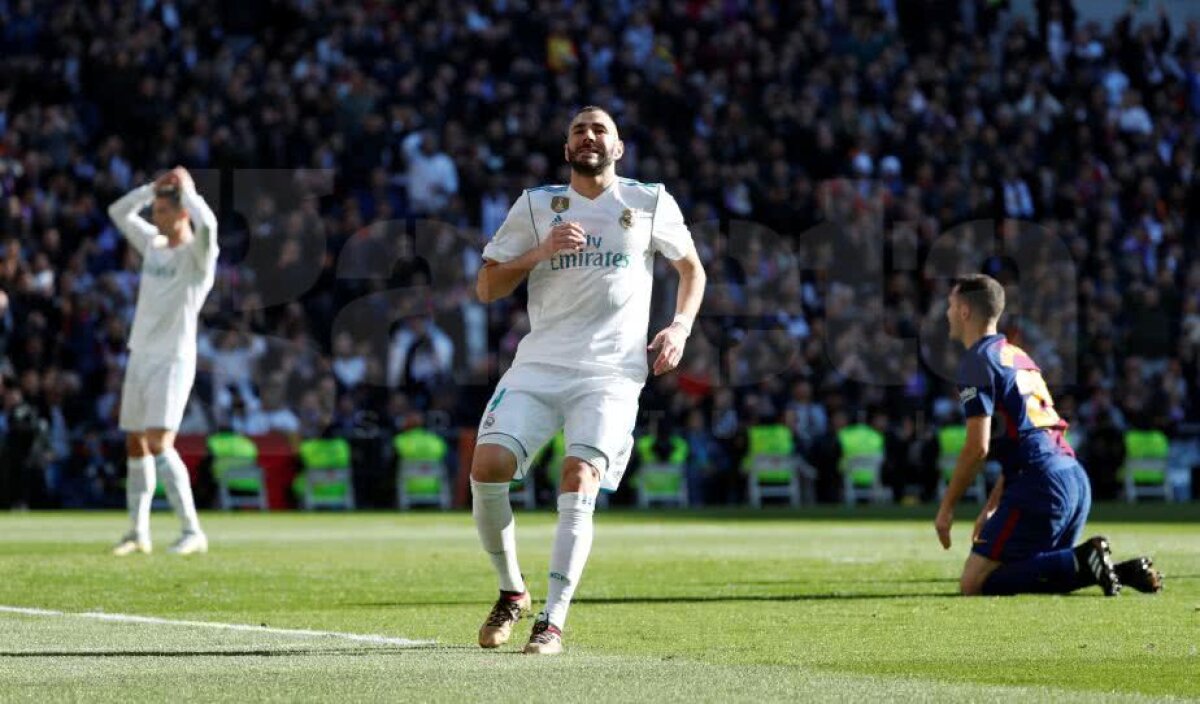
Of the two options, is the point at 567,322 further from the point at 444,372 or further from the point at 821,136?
the point at 821,136

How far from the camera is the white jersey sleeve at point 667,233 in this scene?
9367 millimetres

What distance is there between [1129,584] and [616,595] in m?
2.76

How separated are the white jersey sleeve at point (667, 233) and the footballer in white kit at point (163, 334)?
21.3 feet

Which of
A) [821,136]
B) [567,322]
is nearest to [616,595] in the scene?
[567,322]

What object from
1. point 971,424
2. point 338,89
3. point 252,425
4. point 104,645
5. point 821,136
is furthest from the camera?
point 821,136

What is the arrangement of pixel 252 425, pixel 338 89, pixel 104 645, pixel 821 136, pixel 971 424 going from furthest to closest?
pixel 821 136
pixel 338 89
pixel 252 425
pixel 971 424
pixel 104 645

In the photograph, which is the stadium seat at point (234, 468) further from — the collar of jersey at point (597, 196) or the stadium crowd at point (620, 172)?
the collar of jersey at point (597, 196)

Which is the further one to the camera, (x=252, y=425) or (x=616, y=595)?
(x=252, y=425)

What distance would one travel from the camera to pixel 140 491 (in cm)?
1588

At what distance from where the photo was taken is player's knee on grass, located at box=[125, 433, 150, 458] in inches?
630

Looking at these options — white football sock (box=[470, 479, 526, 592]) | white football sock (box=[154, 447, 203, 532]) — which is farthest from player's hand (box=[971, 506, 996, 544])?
white football sock (box=[154, 447, 203, 532])

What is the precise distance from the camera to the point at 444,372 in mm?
27844

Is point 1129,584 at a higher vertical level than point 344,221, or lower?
lower

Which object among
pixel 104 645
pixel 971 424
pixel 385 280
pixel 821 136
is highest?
pixel 821 136
